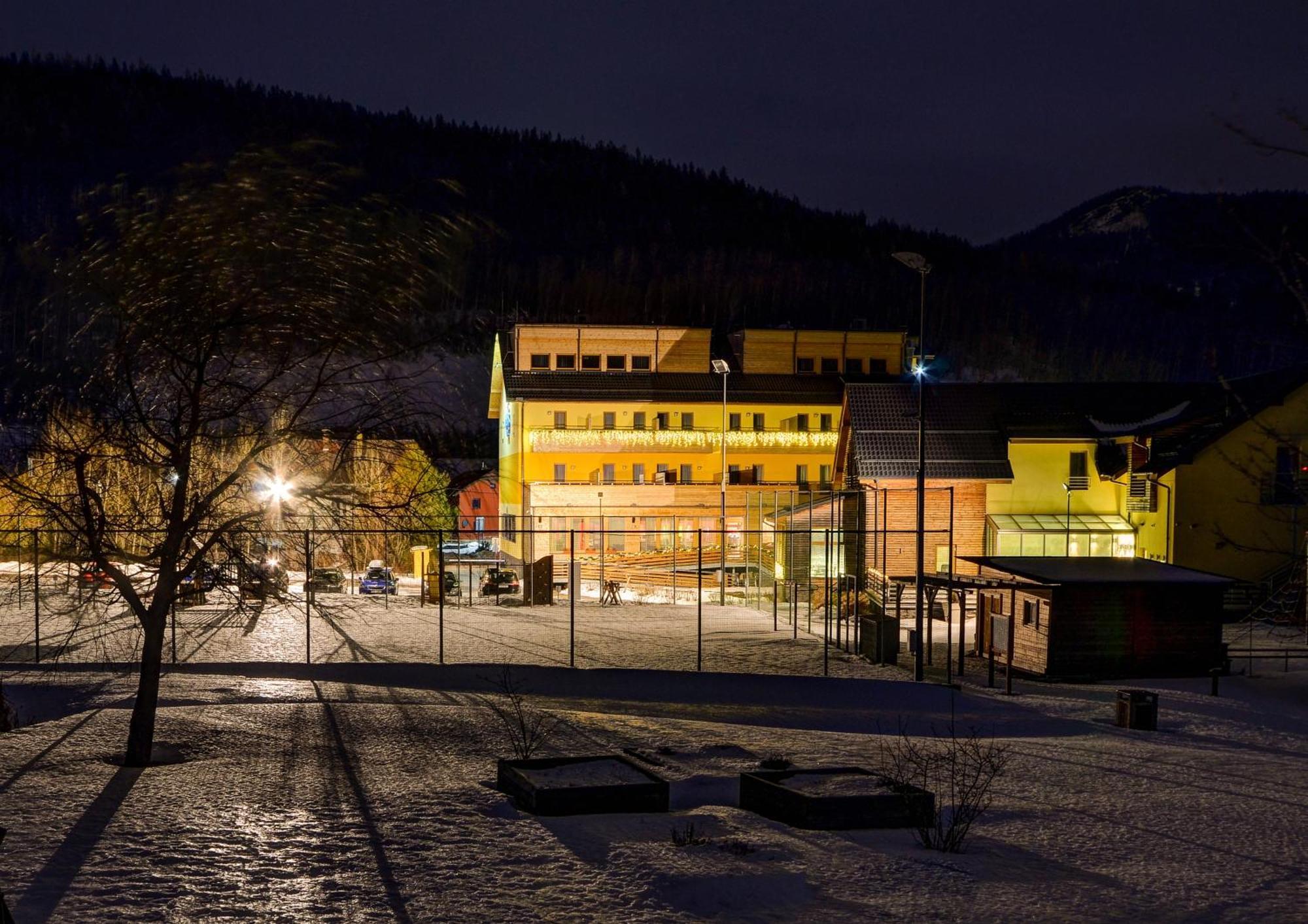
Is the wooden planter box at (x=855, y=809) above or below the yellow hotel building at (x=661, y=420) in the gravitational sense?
→ below

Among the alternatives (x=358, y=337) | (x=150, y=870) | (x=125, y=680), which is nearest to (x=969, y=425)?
(x=125, y=680)

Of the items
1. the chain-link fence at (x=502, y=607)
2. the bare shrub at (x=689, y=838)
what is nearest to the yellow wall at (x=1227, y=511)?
the chain-link fence at (x=502, y=607)

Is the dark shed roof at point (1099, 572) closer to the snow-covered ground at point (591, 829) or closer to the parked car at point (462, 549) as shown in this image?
the snow-covered ground at point (591, 829)

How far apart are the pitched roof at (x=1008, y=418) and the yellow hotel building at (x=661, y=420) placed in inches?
275

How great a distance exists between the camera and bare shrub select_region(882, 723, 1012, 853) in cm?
1004

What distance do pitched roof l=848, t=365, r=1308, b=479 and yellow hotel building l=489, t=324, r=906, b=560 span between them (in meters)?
6.98

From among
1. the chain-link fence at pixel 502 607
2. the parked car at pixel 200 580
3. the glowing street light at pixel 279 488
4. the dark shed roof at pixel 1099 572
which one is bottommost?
the chain-link fence at pixel 502 607

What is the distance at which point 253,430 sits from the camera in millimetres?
13328

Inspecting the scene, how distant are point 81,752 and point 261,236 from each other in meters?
6.86

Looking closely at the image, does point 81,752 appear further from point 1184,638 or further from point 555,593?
point 555,593

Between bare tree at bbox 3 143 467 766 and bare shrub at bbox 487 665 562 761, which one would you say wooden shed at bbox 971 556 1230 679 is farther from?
bare tree at bbox 3 143 467 766

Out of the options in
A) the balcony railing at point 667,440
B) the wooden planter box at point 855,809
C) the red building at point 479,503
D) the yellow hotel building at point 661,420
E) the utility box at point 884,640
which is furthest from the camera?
the red building at point 479,503

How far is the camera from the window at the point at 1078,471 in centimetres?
4181

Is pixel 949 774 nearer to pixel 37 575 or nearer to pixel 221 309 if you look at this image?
pixel 221 309
